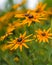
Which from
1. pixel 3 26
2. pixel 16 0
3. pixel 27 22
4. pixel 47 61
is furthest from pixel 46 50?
pixel 16 0

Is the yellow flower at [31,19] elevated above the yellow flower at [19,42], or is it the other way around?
the yellow flower at [31,19]

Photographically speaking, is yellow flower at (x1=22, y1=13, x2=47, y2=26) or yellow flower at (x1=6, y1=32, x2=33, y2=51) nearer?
yellow flower at (x1=6, y1=32, x2=33, y2=51)

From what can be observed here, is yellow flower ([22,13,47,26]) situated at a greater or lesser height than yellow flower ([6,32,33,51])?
greater

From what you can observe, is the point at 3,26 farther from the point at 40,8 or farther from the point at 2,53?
the point at 2,53

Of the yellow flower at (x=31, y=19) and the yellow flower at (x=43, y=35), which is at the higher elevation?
the yellow flower at (x=31, y=19)

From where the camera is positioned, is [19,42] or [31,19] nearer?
[19,42]

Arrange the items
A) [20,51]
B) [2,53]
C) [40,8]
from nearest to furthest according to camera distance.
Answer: [20,51] < [2,53] < [40,8]

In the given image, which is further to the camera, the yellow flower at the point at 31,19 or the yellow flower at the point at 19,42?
the yellow flower at the point at 31,19

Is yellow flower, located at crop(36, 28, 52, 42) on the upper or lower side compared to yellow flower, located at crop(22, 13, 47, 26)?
lower

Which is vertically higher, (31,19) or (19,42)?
(31,19)

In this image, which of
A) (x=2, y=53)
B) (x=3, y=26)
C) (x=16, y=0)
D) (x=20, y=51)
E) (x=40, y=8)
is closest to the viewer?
(x=20, y=51)

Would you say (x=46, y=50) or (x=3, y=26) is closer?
(x=46, y=50)
